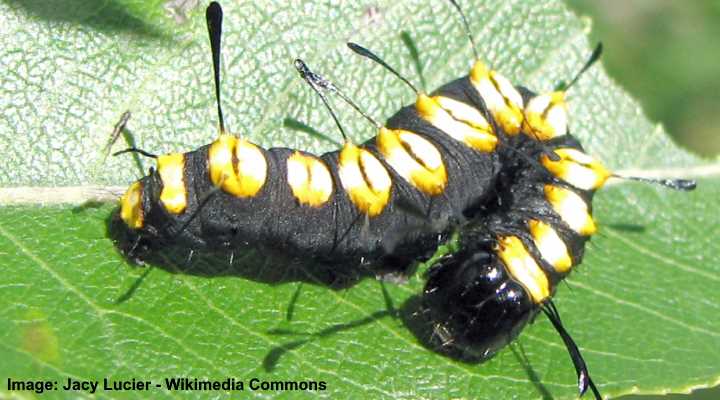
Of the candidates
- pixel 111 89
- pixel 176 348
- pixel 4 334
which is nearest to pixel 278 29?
pixel 111 89

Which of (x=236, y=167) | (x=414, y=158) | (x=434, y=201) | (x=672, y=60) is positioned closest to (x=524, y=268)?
(x=434, y=201)

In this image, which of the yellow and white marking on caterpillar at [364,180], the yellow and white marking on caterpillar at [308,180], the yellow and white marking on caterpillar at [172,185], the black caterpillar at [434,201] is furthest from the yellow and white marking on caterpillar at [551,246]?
the yellow and white marking on caterpillar at [172,185]

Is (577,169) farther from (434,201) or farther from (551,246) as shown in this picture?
(434,201)

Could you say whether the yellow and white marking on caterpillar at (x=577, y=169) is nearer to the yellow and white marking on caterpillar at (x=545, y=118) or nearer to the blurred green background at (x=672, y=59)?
the yellow and white marking on caterpillar at (x=545, y=118)

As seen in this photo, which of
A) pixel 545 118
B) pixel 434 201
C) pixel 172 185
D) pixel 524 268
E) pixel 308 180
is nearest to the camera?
pixel 172 185

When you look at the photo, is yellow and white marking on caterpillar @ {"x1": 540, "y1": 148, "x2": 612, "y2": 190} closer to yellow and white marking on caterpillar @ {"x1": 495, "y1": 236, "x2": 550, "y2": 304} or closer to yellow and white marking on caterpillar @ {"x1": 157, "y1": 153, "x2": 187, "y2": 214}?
yellow and white marking on caterpillar @ {"x1": 495, "y1": 236, "x2": 550, "y2": 304}

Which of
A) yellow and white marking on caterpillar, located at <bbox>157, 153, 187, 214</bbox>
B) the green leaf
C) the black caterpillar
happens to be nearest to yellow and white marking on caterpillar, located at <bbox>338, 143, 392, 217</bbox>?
the black caterpillar
